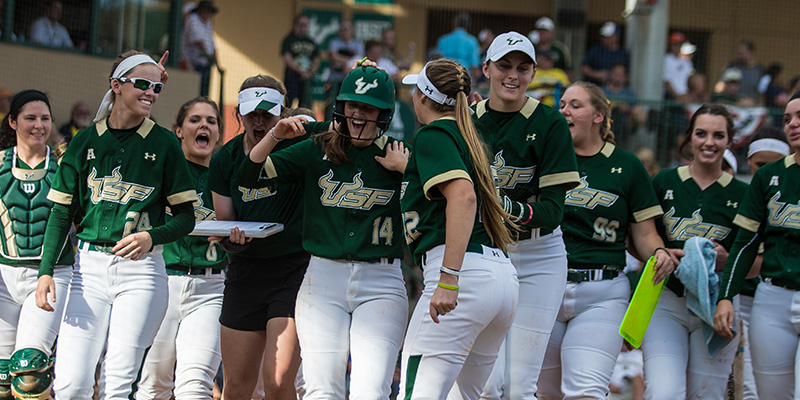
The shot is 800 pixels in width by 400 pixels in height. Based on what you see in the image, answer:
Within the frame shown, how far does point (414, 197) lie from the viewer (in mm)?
4320

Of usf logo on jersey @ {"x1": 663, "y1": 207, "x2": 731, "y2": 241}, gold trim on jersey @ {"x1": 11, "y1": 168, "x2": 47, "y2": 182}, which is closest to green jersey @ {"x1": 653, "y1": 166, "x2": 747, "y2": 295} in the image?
usf logo on jersey @ {"x1": 663, "y1": 207, "x2": 731, "y2": 241}

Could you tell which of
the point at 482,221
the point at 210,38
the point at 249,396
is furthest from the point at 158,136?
the point at 210,38

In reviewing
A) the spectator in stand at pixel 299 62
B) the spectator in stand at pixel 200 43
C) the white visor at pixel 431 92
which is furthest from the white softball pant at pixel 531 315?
the spectator in stand at pixel 200 43

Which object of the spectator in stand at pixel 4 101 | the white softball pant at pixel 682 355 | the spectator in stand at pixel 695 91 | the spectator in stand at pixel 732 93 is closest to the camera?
the white softball pant at pixel 682 355

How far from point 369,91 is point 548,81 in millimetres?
7777

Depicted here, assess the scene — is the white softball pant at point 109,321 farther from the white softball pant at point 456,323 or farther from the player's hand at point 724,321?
the player's hand at point 724,321

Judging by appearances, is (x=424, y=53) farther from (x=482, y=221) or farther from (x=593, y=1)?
(x=482, y=221)

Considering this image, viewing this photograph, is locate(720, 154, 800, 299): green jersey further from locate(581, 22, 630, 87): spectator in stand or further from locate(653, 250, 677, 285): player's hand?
locate(581, 22, 630, 87): spectator in stand

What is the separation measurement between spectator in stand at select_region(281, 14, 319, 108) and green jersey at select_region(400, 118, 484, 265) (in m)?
8.33

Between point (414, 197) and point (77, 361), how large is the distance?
6.67ft

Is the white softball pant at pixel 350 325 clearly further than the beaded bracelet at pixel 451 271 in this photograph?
Yes

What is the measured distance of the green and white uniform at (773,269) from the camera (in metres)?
5.32

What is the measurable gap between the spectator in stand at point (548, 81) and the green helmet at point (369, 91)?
231 inches

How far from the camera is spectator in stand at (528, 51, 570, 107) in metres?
11.3
